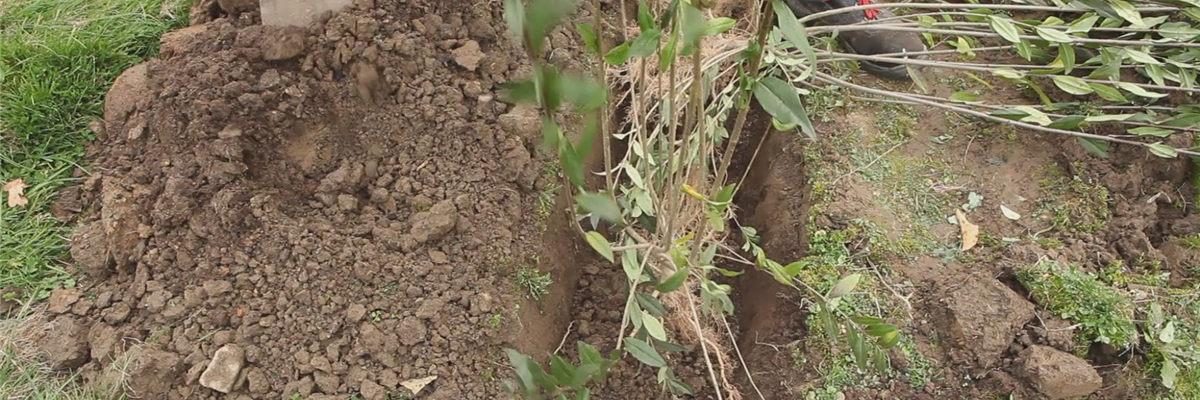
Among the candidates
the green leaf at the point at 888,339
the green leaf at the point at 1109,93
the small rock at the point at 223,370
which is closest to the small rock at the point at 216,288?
the small rock at the point at 223,370

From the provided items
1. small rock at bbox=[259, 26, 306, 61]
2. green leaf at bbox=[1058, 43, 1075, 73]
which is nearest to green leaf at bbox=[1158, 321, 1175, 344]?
green leaf at bbox=[1058, 43, 1075, 73]

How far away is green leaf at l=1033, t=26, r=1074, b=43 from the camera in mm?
1914

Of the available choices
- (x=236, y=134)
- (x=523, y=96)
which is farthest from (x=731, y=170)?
(x=523, y=96)

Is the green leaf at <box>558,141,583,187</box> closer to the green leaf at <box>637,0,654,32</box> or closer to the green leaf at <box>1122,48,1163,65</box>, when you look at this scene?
the green leaf at <box>637,0,654,32</box>

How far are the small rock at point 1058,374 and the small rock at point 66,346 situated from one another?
86.8 inches

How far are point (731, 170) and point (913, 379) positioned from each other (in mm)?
990

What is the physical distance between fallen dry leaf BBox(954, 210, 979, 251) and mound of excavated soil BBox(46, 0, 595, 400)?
1.12m

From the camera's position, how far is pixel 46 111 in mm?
2229

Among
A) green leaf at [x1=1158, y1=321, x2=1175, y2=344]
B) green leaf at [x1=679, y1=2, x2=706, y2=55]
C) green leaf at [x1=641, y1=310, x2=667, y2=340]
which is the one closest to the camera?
green leaf at [x1=679, y1=2, x2=706, y2=55]

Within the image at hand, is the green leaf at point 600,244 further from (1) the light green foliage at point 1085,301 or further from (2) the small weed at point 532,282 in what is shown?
(1) the light green foliage at point 1085,301

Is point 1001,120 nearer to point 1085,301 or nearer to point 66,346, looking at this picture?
point 1085,301

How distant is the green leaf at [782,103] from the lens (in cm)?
109

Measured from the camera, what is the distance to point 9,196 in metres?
2.12

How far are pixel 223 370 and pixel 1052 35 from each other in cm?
216
